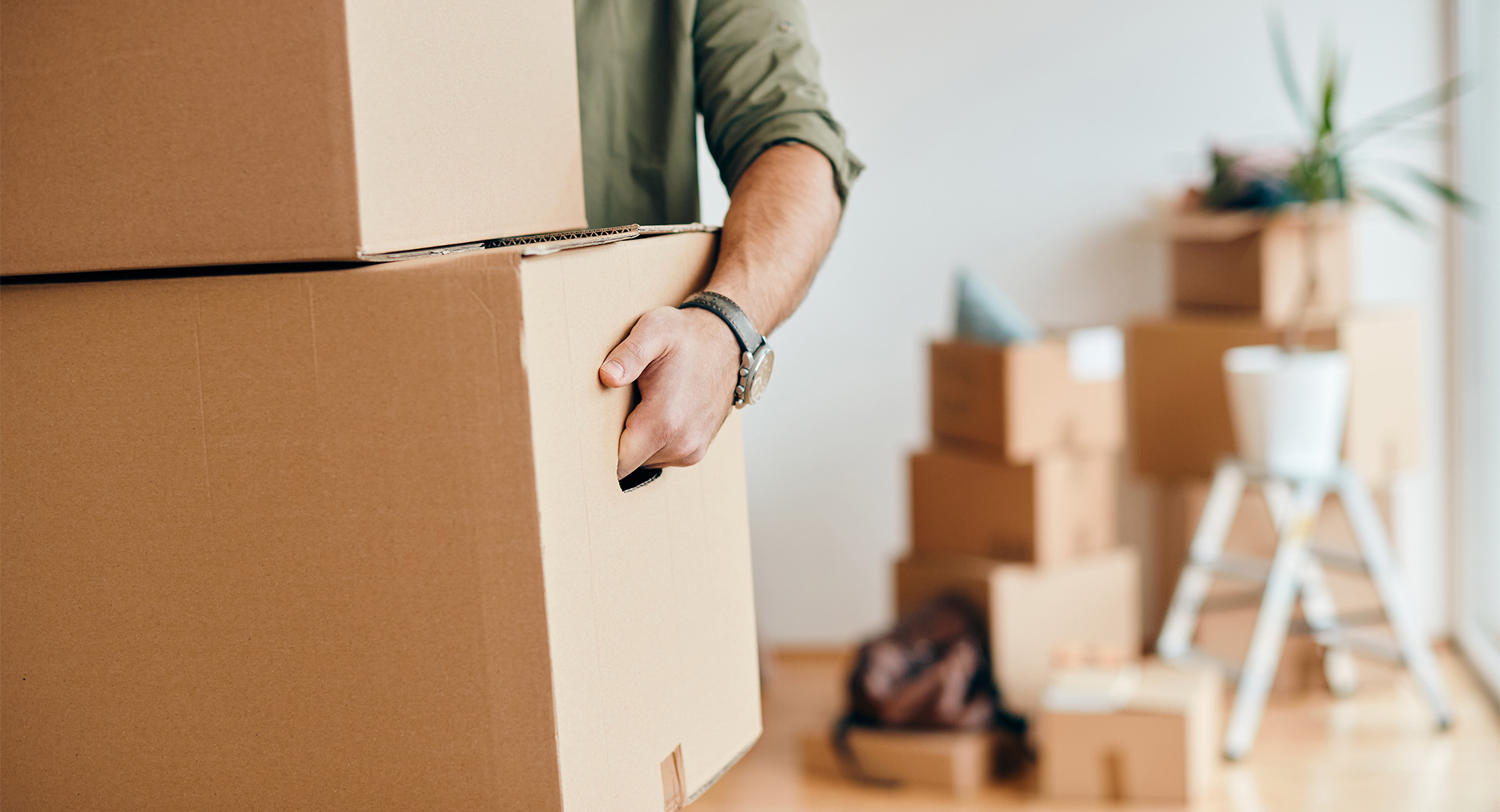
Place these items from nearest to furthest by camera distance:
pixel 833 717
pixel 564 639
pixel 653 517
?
pixel 564 639 < pixel 653 517 < pixel 833 717

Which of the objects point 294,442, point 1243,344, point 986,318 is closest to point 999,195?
point 986,318

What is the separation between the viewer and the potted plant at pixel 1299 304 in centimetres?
243

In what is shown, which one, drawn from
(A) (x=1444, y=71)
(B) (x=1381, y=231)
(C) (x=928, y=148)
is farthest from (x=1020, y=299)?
(A) (x=1444, y=71)

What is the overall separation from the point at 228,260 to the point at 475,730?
10.2 inches

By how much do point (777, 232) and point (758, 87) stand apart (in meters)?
0.16

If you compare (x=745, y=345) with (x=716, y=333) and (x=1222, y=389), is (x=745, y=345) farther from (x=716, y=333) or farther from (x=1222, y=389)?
(x=1222, y=389)

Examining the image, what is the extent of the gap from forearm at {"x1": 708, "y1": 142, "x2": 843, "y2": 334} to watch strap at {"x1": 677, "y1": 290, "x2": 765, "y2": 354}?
0.02 metres

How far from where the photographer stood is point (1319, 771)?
95.8 inches

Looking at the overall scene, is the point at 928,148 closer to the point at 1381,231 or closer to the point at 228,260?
the point at 1381,231

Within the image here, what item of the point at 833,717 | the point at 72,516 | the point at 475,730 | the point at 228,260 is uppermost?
the point at 228,260

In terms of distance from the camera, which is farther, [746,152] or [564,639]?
[746,152]

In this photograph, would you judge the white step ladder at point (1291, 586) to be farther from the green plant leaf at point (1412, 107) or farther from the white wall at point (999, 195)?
the green plant leaf at point (1412, 107)

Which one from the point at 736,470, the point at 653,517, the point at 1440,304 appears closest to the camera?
the point at 653,517

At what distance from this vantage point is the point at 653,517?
707mm
